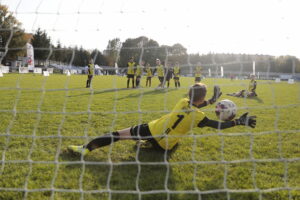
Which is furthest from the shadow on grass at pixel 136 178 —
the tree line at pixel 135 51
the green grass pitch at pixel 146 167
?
the tree line at pixel 135 51

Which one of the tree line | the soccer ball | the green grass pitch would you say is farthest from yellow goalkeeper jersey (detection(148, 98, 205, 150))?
the tree line

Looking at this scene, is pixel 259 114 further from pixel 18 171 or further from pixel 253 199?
pixel 18 171

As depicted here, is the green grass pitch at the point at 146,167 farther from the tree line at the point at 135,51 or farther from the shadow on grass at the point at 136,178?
the tree line at the point at 135,51

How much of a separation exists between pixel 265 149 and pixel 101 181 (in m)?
2.45

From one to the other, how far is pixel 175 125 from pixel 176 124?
2 cm

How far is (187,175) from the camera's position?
9.48 ft

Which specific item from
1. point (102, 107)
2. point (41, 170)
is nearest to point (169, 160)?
point (41, 170)

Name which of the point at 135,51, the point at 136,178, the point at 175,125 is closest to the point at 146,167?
the point at 136,178

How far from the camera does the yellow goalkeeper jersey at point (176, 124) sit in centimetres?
317

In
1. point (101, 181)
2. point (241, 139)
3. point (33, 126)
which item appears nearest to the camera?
point (101, 181)

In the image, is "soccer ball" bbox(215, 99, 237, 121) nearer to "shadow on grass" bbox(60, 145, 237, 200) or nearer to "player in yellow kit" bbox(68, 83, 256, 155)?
"player in yellow kit" bbox(68, 83, 256, 155)

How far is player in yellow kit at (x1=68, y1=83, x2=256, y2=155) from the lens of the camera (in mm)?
3166

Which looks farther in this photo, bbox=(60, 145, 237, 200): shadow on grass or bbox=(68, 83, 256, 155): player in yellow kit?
bbox=(68, 83, 256, 155): player in yellow kit

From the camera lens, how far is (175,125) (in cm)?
322
